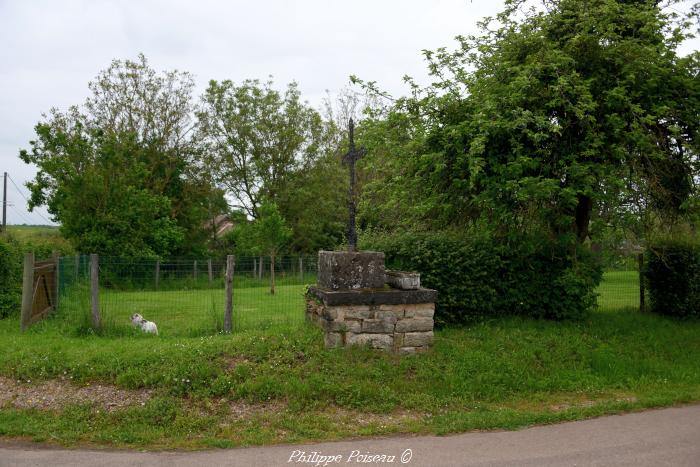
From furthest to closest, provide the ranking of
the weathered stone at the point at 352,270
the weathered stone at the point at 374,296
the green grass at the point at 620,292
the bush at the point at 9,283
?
the green grass at the point at 620,292 < the bush at the point at 9,283 < the weathered stone at the point at 352,270 < the weathered stone at the point at 374,296

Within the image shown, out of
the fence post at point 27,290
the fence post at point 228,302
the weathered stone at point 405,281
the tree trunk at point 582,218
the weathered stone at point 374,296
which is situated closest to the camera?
the weathered stone at point 374,296

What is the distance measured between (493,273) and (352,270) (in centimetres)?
288

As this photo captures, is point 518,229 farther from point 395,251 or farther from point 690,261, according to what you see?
point 690,261

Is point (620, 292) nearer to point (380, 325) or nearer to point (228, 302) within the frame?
point (380, 325)

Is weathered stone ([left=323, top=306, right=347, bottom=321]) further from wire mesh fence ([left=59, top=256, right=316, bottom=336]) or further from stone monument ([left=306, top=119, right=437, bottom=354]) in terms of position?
wire mesh fence ([left=59, top=256, right=316, bottom=336])

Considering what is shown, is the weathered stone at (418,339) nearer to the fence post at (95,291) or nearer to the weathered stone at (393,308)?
the weathered stone at (393,308)

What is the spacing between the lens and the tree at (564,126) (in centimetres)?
981

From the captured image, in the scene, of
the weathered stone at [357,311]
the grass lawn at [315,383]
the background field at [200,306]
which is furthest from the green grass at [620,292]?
the weathered stone at [357,311]

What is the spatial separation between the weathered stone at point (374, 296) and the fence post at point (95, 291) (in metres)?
3.85

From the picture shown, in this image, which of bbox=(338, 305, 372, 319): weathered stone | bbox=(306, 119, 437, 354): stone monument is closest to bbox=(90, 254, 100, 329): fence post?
bbox=(306, 119, 437, 354): stone monument

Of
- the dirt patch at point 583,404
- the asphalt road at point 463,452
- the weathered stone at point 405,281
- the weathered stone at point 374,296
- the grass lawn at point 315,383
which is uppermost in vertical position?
the weathered stone at point 405,281

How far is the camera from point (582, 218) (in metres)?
11.6

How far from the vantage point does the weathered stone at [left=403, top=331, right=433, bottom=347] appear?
27.0ft

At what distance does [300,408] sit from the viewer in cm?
682
